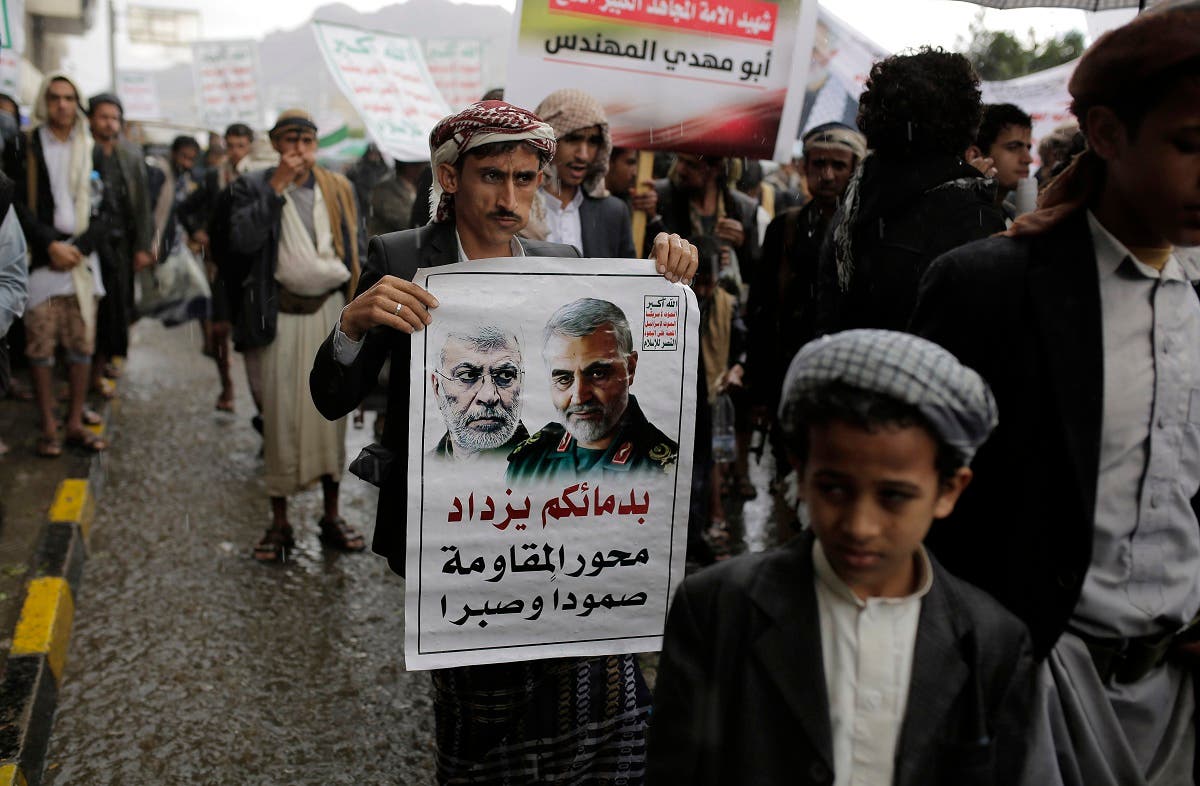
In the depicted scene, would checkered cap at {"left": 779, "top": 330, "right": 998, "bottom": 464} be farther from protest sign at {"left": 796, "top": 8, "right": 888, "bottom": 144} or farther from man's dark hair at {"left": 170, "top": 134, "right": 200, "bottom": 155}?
man's dark hair at {"left": 170, "top": 134, "right": 200, "bottom": 155}

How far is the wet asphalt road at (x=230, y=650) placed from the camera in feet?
12.1

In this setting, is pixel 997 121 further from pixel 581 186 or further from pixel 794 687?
pixel 794 687

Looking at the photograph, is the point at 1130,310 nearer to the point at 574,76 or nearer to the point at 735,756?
the point at 735,756

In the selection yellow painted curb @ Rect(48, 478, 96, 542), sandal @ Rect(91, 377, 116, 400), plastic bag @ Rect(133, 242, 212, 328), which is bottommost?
yellow painted curb @ Rect(48, 478, 96, 542)

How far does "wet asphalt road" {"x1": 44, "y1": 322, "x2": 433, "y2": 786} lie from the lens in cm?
368

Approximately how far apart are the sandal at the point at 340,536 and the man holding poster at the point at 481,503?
2.96 m

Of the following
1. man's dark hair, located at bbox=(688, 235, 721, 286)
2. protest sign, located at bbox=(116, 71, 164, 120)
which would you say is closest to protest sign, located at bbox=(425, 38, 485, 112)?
man's dark hair, located at bbox=(688, 235, 721, 286)

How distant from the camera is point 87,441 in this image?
23.3ft

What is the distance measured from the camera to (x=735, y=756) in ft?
Result: 5.68

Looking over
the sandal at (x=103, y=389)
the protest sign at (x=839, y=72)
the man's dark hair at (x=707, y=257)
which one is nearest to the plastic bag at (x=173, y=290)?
the sandal at (x=103, y=389)

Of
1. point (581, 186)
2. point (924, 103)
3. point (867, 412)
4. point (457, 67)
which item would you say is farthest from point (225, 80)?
point (867, 412)

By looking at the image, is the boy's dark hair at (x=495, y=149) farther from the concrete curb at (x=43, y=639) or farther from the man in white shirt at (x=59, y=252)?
the man in white shirt at (x=59, y=252)

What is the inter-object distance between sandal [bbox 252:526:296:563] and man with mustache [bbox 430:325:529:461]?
3313mm

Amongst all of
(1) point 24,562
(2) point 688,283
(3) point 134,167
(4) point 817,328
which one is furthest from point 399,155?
(2) point 688,283
